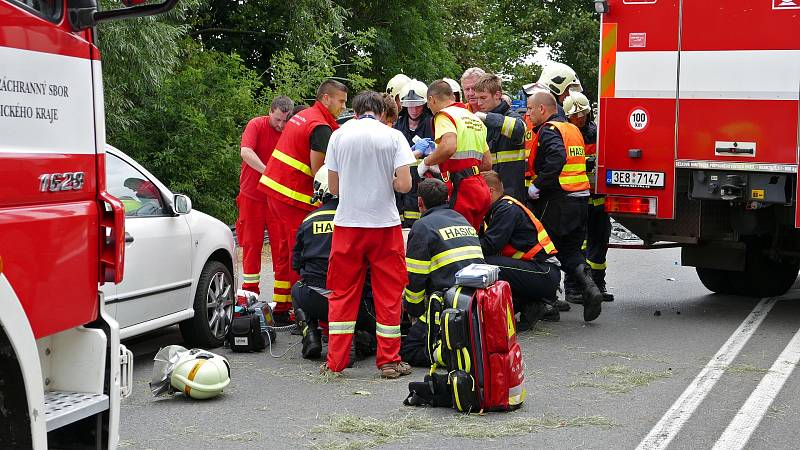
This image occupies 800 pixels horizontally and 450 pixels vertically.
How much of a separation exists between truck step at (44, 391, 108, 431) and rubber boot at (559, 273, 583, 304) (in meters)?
6.72

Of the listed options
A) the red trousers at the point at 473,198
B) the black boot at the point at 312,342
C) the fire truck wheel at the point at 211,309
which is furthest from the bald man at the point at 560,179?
the fire truck wheel at the point at 211,309

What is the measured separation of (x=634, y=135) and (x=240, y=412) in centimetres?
485

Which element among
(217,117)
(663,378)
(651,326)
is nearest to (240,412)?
(663,378)

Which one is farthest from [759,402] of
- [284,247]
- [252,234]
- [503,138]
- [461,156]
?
[252,234]

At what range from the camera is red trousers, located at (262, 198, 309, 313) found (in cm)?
922

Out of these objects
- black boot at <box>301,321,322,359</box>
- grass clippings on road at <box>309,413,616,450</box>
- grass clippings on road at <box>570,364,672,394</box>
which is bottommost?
grass clippings on road at <box>570,364,672,394</box>

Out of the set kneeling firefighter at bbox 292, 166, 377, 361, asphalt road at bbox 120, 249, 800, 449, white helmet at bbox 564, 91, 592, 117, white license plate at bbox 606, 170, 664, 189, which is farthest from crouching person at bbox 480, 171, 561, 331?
white helmet at bbox 564, 91, 592, 117

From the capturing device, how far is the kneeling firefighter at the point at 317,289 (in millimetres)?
8000

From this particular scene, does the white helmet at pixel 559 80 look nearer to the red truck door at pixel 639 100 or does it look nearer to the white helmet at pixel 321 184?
the red truck door at pixel 639 100

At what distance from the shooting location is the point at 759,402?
6.68 m

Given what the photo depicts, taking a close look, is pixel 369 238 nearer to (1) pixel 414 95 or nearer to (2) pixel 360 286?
(2) pixel 360 286

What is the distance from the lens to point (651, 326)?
369 inches

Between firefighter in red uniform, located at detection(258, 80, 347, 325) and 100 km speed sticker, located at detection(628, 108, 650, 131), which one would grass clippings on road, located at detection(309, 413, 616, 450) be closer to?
firefighter in red uniform, located at detection(258, 80, 347, 325)

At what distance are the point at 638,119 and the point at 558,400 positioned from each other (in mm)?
3804
